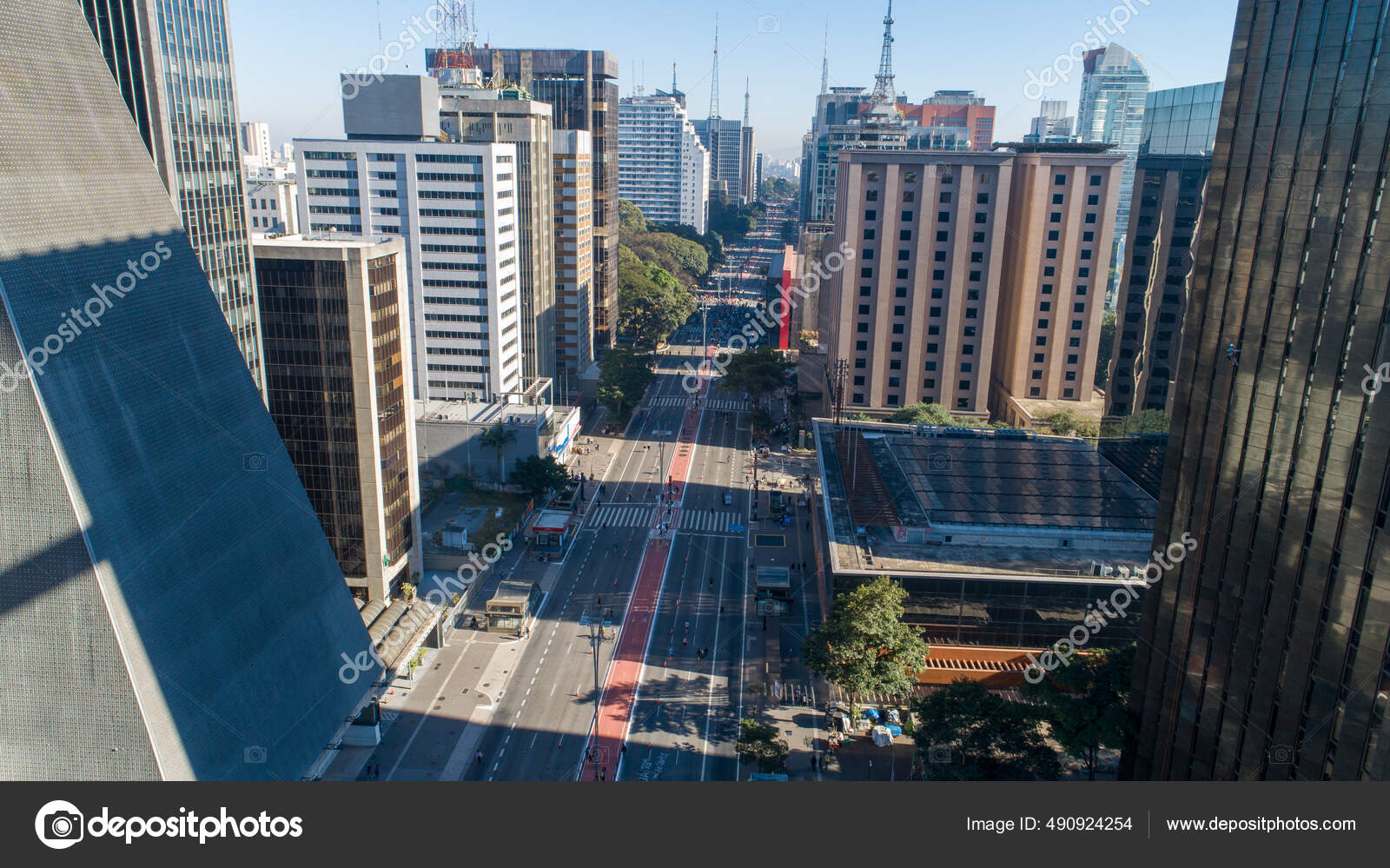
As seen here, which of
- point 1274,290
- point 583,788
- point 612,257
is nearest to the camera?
point 583,788

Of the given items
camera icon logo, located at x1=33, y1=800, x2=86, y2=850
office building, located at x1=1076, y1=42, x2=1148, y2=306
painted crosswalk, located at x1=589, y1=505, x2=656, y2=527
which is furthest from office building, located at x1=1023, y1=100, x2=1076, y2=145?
camera icon logo, located at x1=33, y1=800, x2=86, y2=850

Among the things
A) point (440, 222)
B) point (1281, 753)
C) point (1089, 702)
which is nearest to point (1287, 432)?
point (1281, 753)

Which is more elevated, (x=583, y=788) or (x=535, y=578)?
(x=583, y=788)

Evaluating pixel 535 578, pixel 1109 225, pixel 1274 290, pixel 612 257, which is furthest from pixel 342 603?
pixel 612 257

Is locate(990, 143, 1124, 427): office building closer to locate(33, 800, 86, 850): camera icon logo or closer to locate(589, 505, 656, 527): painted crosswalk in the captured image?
locate(589, 505, 656, 527): painted crosswalk

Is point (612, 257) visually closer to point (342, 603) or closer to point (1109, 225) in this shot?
point (1109, 225)

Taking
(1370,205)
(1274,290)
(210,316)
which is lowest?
(210,316)

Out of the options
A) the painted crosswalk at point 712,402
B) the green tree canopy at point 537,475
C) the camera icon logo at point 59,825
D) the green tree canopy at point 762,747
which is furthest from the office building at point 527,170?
the camera icon logo at point 59,825
